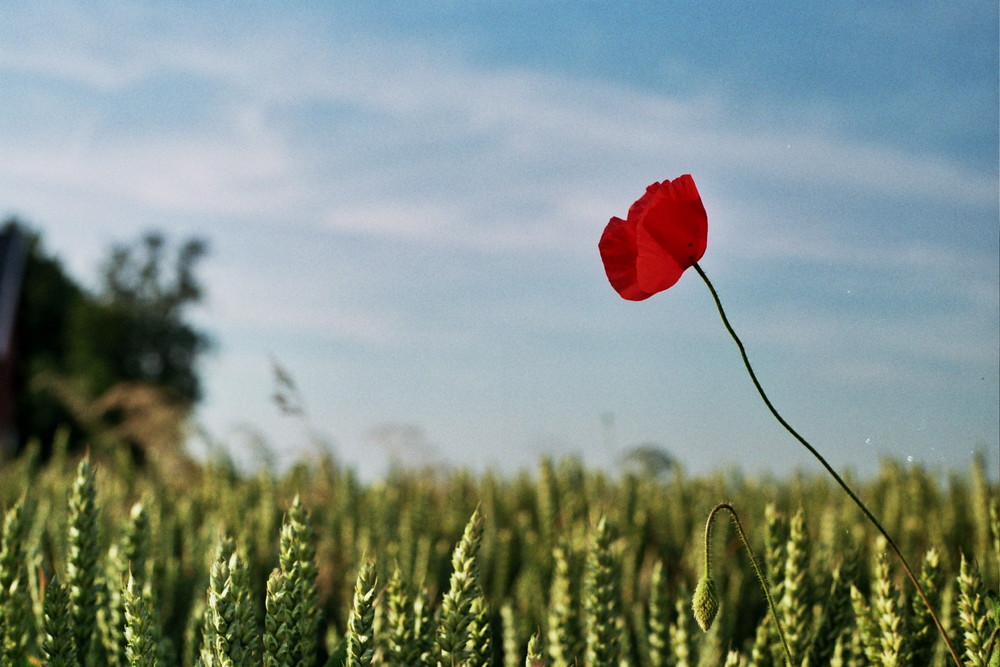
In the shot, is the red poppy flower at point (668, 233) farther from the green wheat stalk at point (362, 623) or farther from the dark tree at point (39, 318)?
the dark tree at point (39, 318)

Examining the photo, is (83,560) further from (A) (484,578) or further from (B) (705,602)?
(A) (484,578)

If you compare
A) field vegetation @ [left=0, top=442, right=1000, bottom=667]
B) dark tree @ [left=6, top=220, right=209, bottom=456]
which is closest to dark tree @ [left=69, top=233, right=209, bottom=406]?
dark tree @ [left=6, top=220, right=209, bottom=456]

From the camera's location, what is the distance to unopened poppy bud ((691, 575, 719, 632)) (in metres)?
1.12

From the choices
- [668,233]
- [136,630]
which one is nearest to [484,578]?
[136,630]

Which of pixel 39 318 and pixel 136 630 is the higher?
pixel 39 318

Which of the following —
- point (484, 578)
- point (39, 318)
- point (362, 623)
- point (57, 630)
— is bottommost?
point (484, 578)

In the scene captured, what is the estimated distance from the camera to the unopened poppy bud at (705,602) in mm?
1115

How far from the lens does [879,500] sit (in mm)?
3883

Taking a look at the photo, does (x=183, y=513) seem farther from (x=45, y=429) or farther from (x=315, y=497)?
(x=45, y=429)

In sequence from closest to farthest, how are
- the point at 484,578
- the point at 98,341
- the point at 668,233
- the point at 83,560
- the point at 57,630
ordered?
1. the point at 668,233
2. the point at 57,630
3. the point at 83,560
4. the point at 484,578
5. the point at 98,341

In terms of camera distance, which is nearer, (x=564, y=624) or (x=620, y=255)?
(x=620, y=255)

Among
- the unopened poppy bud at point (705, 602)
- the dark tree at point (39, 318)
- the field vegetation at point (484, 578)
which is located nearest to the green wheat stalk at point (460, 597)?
the field vegetation at point (484, 578)

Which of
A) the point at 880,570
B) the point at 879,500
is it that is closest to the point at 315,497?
the point at 879,500

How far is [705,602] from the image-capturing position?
113cm
